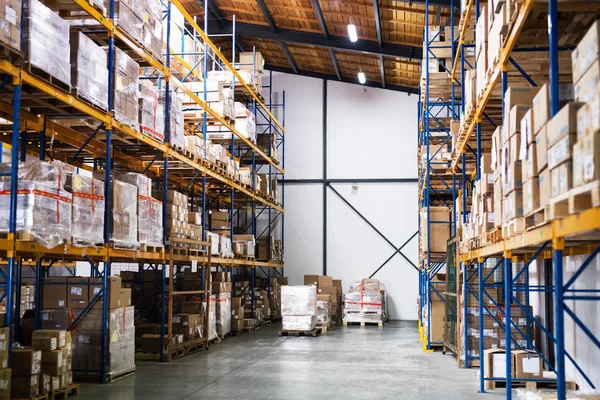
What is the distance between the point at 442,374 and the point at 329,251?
12410 millimetres

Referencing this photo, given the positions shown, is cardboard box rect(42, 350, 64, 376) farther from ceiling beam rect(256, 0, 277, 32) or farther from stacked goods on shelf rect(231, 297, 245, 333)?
ceiling beam rect(256, 0, 277, 32)

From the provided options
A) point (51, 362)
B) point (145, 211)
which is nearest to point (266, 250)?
point (145, 211)

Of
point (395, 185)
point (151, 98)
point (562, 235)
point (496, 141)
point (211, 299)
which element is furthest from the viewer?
point (395, 185)

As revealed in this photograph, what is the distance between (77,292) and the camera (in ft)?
29.1

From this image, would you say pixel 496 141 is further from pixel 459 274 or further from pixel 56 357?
pixel 56 357

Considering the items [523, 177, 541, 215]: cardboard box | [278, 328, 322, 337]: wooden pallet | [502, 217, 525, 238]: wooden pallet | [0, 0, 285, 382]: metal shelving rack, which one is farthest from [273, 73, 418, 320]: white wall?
[523, 177, 541, 215]: cardboard box

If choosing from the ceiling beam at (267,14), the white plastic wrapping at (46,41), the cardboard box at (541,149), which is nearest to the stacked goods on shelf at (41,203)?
the white plastic wrapping at (46,41)

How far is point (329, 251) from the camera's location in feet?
72.6

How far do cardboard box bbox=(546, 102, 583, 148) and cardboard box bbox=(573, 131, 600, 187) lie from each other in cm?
18

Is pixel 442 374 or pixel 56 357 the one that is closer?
pixel 56 357

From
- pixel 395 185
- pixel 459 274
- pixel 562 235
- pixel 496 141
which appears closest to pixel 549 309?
pixel 459 274

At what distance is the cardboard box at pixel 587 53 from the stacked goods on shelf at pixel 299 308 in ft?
39.6

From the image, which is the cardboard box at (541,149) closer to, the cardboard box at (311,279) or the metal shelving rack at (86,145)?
the metal shelving rack at (86,145)

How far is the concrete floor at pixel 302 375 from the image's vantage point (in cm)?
820
